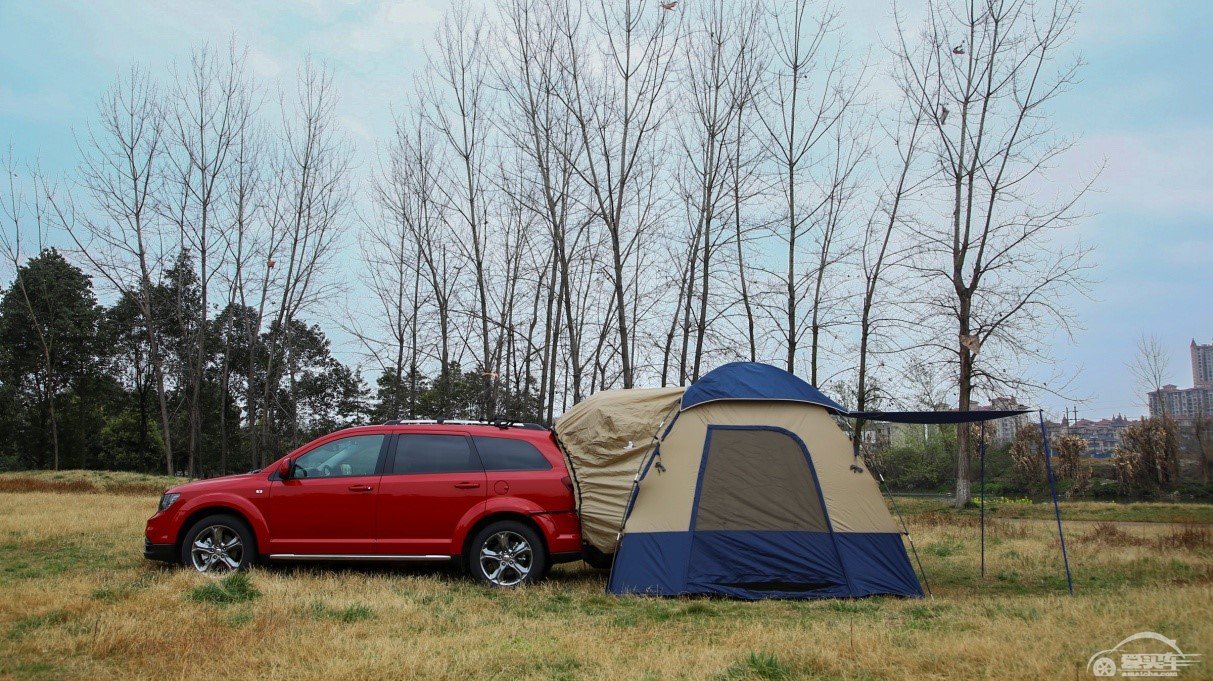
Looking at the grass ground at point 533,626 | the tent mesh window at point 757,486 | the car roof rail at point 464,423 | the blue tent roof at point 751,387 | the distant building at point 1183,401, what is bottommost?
the grass ground at point 533,626

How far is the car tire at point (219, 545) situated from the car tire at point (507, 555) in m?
2.32

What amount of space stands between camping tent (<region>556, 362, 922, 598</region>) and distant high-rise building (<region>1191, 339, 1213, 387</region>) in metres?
50.0

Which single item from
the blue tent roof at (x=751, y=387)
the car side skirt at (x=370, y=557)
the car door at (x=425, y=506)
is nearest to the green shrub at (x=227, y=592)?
the car side skirt at (x=370, y=557)

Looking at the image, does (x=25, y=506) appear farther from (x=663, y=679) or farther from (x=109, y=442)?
(x=109, y=442)

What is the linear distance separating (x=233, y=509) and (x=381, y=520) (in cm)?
154

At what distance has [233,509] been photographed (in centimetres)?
877

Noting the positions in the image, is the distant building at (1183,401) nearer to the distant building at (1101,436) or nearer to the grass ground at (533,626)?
the distant building at (1101,436)

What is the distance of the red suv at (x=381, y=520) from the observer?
8688 mm

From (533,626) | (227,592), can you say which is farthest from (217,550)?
(533,626)

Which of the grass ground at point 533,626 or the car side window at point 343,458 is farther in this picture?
the car side window at point 343,458

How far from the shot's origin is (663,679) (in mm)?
4828

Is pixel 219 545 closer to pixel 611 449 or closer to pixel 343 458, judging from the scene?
pixel 343 458

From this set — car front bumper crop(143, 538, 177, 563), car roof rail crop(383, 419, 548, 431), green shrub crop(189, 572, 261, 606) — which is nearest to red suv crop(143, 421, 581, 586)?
car front bumper crop(143, 538, 177, 563)

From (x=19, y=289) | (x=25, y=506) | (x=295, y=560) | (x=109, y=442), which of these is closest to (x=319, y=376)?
(x=109, y=442)
